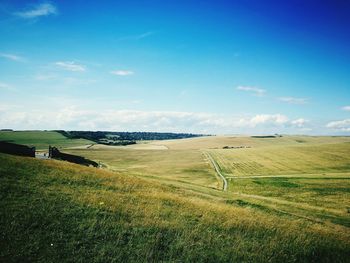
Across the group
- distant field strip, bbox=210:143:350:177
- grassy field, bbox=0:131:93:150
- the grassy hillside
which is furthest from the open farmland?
grassy field, bbox=0:131:93:150

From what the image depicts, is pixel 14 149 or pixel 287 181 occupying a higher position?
pixel 14 149

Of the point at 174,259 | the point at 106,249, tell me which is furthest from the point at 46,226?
the point at 174,259

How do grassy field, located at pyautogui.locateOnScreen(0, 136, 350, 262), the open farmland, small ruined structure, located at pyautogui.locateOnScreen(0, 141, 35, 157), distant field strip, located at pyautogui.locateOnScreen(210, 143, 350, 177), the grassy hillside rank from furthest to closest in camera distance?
distant field strip, located at pyautogui.locateOnScreen(210, 143, 350, 177)
the open farmland
small ruined structure, located at pyautogui.locateOnScreen(0, 141, 35, 157)
grassy field, located at pyautogui.locateOnScreen(0, 136, 350, 262)
the grassy hillside

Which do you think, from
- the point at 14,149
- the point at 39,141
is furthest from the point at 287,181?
the point at 39,141

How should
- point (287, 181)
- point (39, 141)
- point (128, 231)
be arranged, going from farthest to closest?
1. point (39, 141)
2. point (287, 181)
3. point (128, 231)

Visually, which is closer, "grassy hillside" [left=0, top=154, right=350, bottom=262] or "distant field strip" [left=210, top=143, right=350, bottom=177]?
"grassy hillside" [left=0, top=154, right=350, bottom=262]

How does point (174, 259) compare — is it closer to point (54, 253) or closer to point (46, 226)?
point (54, 253)

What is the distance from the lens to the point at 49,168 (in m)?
21.5

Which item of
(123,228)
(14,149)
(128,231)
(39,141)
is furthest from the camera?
(39,141)

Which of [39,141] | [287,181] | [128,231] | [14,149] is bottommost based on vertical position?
[287,181]

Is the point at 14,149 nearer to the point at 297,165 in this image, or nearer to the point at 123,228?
the point at 123,228

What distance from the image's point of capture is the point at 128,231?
1184cm

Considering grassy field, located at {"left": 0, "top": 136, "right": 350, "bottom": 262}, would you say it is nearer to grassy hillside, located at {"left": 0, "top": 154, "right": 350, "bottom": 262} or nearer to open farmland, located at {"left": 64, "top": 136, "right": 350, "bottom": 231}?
grassy hillside, located at {"left": 0, "top": 154, "right": 350, "bottom": 262}

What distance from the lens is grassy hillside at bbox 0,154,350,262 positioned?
32.8 ft
